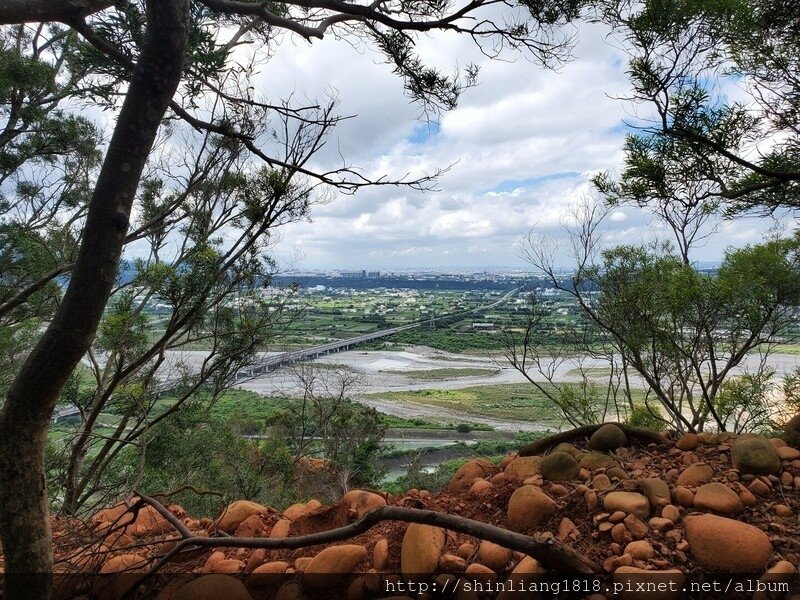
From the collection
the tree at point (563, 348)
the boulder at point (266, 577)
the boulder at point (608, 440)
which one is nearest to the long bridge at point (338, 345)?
the tree at point (563, 348)

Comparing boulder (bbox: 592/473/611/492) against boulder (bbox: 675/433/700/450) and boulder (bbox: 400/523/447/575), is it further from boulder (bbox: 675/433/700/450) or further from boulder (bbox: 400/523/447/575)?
boulder (bbox: 400/523/447/575)

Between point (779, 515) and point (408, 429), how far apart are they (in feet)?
37.9

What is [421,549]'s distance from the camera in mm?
1730

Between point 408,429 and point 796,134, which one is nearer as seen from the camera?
point 796,134

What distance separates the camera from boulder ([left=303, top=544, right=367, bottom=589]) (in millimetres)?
1709

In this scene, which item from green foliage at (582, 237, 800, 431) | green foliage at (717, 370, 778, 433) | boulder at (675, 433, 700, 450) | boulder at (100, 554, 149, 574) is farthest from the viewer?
green foliage at (582, 237, 800, 431)

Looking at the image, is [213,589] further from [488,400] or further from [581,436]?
[488,400]

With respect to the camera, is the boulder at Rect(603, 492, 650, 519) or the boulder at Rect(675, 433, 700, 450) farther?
the boulder at Rect(675, 433, 700, 450)

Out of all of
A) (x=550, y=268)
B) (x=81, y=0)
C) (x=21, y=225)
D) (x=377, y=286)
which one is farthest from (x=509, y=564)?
(x=377, y=286)

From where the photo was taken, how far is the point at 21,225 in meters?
6.02

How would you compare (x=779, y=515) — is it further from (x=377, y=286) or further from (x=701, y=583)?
(x=377, y=286)

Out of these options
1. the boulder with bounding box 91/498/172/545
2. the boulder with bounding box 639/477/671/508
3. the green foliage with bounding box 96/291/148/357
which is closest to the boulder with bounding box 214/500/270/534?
the boulder with bounding box 91/498/172/545

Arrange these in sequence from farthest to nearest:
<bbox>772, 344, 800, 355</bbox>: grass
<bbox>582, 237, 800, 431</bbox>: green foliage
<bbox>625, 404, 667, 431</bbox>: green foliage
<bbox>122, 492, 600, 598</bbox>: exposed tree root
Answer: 1. <bbox>772, 344, 800, 355</bbox>: grass
2. <bbox>625, 404, 667, 431</bbox>: green foliage
3. <bbox>582, 237, 800, 431</bbox>: green foliage
4. <bbox>122, 492, 600, 598</bbox>: exposed tree root

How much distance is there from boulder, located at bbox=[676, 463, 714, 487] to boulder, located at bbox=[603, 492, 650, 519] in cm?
30
